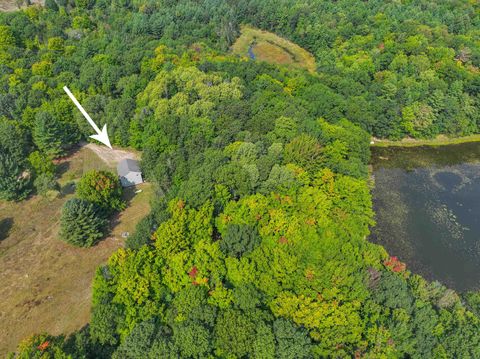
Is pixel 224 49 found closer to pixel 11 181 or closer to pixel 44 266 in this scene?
pixel 11 181

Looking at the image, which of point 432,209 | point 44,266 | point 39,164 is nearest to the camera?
point 44,266

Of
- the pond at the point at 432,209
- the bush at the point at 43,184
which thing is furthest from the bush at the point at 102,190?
the pond at the point at 432,209

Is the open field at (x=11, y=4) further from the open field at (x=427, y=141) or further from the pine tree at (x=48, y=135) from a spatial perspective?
the open field at (x=427, y=141)

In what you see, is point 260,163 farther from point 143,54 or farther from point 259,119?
point 143,54

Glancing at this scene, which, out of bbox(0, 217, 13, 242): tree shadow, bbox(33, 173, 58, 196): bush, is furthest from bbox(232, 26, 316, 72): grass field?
bbox(0, 217, 13, 242): tree shadow

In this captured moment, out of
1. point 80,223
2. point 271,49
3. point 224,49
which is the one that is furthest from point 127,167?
point 271,49

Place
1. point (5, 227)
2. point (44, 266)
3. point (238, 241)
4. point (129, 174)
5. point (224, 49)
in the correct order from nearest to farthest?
point (238, 241) → point (44, 266) → point (5, 227) → point (129, 174) → point (224, 49)
